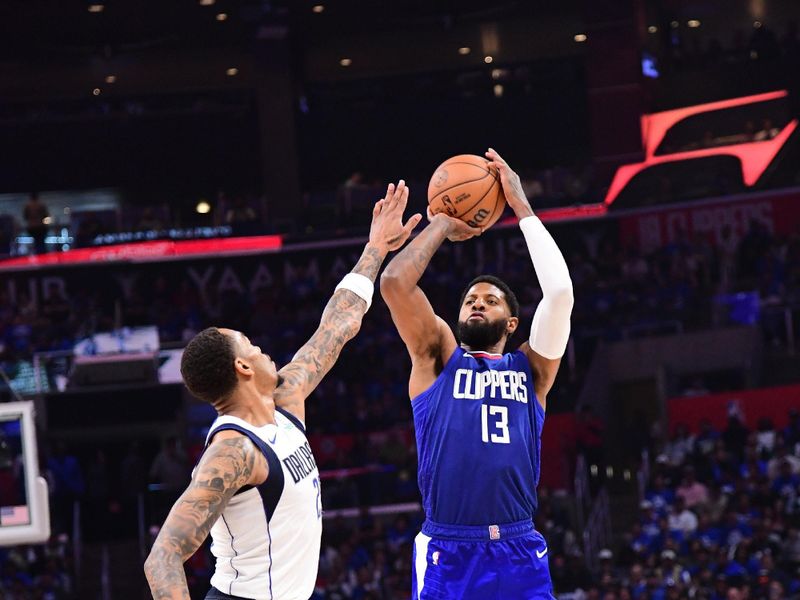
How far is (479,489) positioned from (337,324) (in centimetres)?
90

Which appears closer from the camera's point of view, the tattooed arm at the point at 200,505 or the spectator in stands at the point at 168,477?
the tattooed arm at the point at 200,505

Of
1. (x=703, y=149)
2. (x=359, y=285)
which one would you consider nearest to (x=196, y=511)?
(x=359, y=285)

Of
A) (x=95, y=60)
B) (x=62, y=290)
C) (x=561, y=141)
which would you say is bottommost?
(x=62, y=290)

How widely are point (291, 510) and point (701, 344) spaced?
18636 millimetres

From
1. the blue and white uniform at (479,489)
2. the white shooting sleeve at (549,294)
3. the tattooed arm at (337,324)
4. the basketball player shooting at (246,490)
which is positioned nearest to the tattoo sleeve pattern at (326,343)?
the tattooed arm at (337,324)

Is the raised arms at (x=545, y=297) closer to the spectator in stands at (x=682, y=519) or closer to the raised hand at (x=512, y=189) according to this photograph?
the raised hand at (x=512, y=189)

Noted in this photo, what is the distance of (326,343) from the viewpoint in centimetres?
506

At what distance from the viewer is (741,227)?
982 inches

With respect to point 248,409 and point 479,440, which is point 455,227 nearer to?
point 479,440

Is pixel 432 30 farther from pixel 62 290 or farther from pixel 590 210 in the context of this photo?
pixel 62 290

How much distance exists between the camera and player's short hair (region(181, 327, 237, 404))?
4.17 meters

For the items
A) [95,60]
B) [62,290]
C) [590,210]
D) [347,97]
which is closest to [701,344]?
[590,210]

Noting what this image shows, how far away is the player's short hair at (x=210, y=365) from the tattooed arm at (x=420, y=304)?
1.23 metres

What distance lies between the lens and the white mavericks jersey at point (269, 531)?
13.4 ft
